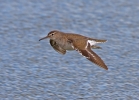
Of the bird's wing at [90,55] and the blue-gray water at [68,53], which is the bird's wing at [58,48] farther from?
the blue-gray water at [68,53]

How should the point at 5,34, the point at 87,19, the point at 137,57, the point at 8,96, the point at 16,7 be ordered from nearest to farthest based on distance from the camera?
the point at 8,96, the point at 137,57, the point at 5,34, the point at 87,19, the point at 16,7

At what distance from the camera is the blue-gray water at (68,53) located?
30.1 feet

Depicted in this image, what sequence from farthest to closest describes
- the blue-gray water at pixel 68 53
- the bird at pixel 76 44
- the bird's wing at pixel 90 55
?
1. the blue-gray water at pixel 68 53
2. the bird at pixel 76 44
3. the bird's wing at pixel 90 55

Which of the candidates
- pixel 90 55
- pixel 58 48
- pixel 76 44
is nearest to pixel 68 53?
pixel 58 48

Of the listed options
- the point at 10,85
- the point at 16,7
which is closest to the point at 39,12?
the point at 16,7

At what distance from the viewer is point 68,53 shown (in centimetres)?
1116

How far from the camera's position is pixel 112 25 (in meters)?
12.8

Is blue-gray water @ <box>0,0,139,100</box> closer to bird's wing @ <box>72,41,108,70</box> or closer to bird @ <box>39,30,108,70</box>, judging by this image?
bird @ <box>39,30,108,70</box>

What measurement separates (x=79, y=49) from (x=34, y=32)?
167 inches

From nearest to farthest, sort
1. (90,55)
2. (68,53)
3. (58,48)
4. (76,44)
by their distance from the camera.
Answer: (90,55) → (76,44) → (58,48) → (68,53)

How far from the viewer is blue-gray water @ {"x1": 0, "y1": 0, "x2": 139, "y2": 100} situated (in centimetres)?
916

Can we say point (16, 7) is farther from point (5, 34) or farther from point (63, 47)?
point (63, 47)

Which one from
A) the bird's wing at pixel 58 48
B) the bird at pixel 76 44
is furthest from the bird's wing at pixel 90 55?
the bird's wing at pixel 58 48

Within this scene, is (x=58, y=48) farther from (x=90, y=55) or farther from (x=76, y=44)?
(x=90, y=55)
